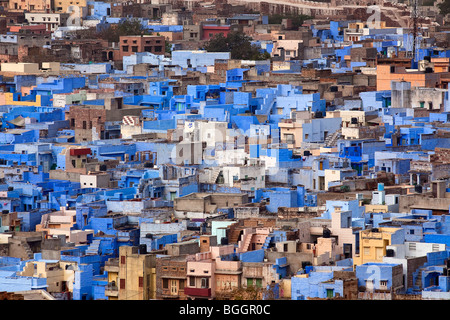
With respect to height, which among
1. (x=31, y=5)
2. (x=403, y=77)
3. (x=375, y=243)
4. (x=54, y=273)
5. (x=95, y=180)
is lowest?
(x=95, y=180)

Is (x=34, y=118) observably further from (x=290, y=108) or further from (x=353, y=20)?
(x=353, y=20)

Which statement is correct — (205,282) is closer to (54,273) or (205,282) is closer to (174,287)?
(174,287)


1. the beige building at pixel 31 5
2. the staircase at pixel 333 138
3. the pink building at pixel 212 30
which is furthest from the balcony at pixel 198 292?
the beige building at pixel 31 5

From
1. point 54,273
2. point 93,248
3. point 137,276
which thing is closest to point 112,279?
point 137,276

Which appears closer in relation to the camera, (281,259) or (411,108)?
(281,259)

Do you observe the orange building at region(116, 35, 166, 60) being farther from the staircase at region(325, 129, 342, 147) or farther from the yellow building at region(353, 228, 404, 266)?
the yellow building at region(353, 228, 404, 266)

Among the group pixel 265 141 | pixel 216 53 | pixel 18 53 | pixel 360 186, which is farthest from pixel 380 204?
pixel 18 53
